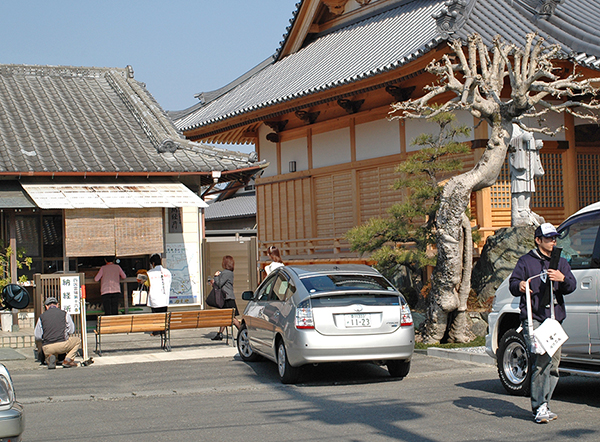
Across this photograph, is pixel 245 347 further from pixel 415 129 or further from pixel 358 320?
pixel 415 129

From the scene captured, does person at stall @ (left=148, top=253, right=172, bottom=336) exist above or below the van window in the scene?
below

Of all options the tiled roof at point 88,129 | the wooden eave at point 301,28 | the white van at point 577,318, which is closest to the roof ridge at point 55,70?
the tiled roof at point 88,129

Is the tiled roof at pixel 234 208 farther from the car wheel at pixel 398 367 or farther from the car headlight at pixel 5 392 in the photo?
the car headlight at pixel 5 392

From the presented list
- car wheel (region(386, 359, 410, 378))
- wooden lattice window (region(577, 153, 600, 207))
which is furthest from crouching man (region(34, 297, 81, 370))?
wooden lattice window (region(577, 153, 600, 207))

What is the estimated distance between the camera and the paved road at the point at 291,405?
6.69 metres

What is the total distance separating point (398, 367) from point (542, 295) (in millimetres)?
3269

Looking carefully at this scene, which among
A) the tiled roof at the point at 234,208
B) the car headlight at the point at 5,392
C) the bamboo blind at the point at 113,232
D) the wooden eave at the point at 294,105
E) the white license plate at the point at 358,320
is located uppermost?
the wooden eave at the point at 294,105

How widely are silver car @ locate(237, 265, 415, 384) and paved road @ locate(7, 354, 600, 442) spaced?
15.6 inches

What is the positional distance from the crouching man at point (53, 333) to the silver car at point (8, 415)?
20.7 ft

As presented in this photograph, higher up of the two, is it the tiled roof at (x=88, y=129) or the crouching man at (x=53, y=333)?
the tiled roof at (x=88, y=129)

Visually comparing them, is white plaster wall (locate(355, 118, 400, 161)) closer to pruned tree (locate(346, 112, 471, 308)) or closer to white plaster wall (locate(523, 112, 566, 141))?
white plaster wall (locate(523, 112, 566, 141))

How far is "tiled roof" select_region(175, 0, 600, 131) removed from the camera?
631 inches

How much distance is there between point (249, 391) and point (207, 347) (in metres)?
4.63

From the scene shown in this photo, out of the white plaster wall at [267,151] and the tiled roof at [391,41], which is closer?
the tiled roof at [391,41]
